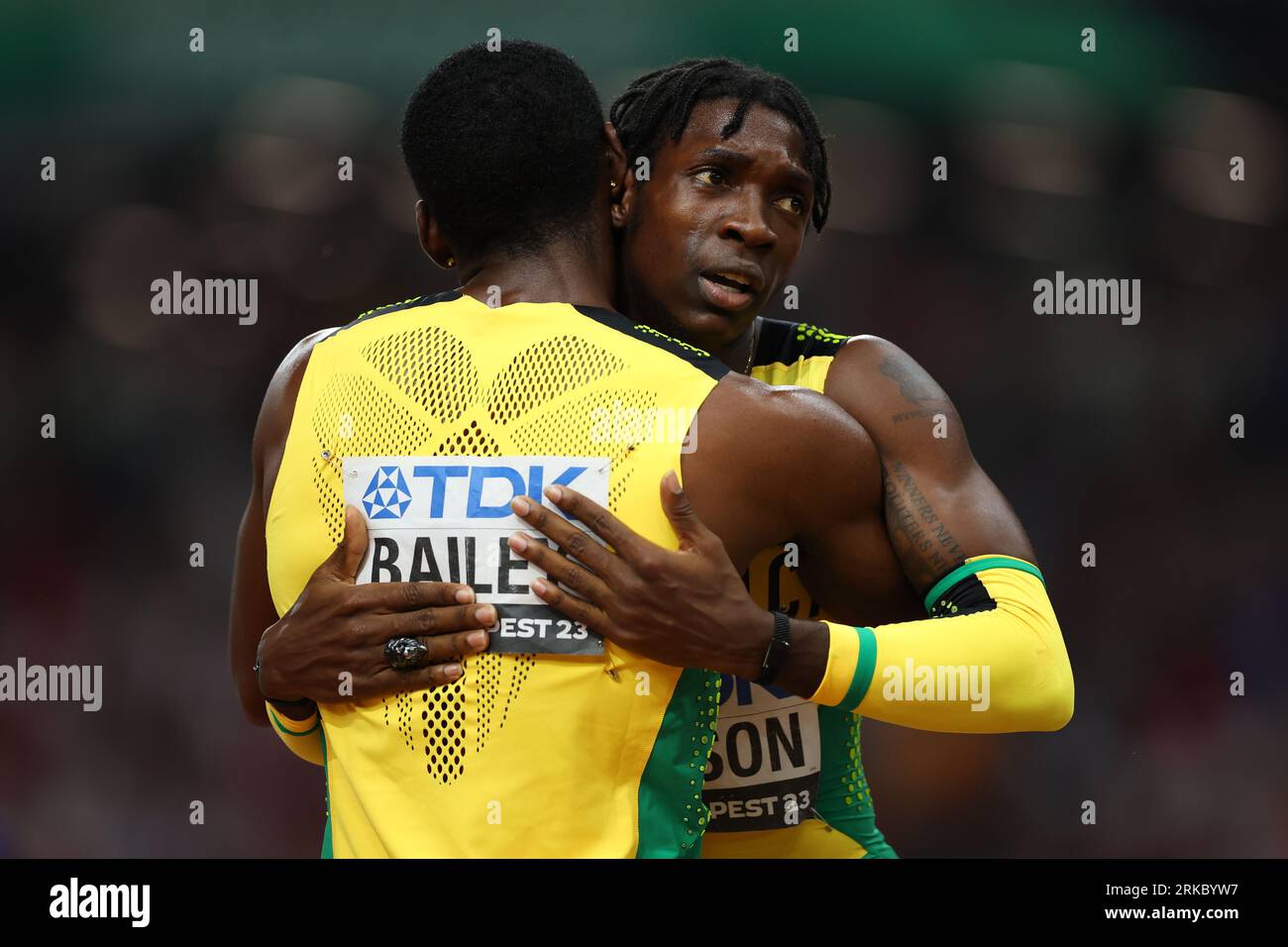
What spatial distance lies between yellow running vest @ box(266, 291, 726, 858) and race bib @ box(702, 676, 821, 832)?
2.04 feet

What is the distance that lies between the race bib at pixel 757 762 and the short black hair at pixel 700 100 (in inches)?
45.8

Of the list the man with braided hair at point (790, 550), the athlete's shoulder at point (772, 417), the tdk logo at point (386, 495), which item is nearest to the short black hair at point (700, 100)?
the man with braided hair at point (790, 550)

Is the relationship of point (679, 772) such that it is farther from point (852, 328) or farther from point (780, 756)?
point (852, 328)

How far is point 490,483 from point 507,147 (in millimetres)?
583

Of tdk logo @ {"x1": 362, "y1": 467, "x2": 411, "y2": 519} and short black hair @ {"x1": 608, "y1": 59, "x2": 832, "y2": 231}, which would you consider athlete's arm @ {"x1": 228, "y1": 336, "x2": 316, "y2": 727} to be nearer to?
tdk logo @ {"x1": 362, "y1": 467, "x2": 411, "y2": 519}

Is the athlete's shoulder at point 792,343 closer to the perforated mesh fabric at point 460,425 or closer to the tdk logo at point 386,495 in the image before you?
the perforated mesh fabric at point 460,425

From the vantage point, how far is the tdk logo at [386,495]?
81.8 inches

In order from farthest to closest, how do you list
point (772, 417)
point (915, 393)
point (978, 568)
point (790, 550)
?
point (790, 550) → point (915, 393) → point (978, 568) → point (772, 417)

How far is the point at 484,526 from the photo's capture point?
6.72ft

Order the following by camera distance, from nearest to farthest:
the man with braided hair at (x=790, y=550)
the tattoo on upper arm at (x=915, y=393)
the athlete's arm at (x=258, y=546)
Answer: the man with braided hair at (x=790, y=550), the athlete's arm at (x=258, y=546), the tattoo on upper arm at (x=915, y=393)

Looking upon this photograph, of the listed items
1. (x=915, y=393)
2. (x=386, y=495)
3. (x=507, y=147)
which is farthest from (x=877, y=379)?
(x=386, y=495)

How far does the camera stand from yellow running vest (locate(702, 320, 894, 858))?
2.72m
